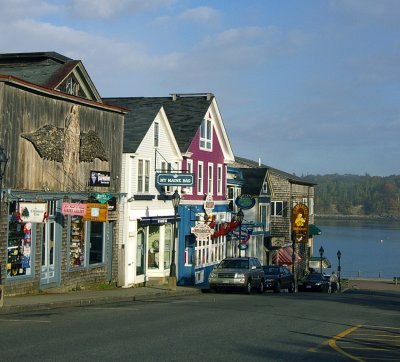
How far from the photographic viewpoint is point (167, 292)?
1241 inches

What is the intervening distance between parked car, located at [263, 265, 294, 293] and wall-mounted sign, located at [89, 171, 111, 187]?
12638 millimetres

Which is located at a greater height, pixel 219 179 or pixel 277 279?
pixel 219 179

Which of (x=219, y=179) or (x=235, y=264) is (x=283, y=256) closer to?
Result: (x=219, y=179)

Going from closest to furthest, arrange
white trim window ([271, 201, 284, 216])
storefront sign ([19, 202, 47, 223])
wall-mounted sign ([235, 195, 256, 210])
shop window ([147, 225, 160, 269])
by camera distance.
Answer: storefront sign ([19, 202, 47, 223]) < shop window ([147, 225, 160, 269]) < wall-mounted sign ([235, 195, 256, 210]) < white trim window ([271, 201, 284, 216])

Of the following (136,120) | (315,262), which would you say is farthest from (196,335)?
(315,262)

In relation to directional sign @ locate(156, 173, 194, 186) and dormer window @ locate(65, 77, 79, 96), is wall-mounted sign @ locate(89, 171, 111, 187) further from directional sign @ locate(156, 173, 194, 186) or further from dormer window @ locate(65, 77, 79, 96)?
directional sign @ locate(156, 173, 194, 186)

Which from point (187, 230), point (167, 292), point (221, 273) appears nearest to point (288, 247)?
point (187, 230)

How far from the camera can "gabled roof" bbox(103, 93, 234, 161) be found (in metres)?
35.1

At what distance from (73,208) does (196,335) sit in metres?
12.4

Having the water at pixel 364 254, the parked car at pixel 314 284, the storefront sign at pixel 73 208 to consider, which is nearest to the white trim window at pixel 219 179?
the parked car at pixel 314 284

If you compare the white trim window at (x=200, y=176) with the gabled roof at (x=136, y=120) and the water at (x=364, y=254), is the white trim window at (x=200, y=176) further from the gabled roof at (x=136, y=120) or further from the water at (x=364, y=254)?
the water at (x=364, y=254)

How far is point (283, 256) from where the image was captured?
64.4 meters

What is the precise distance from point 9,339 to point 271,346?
201 inches

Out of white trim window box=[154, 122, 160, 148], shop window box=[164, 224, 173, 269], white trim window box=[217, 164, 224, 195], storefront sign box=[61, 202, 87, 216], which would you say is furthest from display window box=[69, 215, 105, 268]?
white trim window box=[217, 164, 224, 195]
